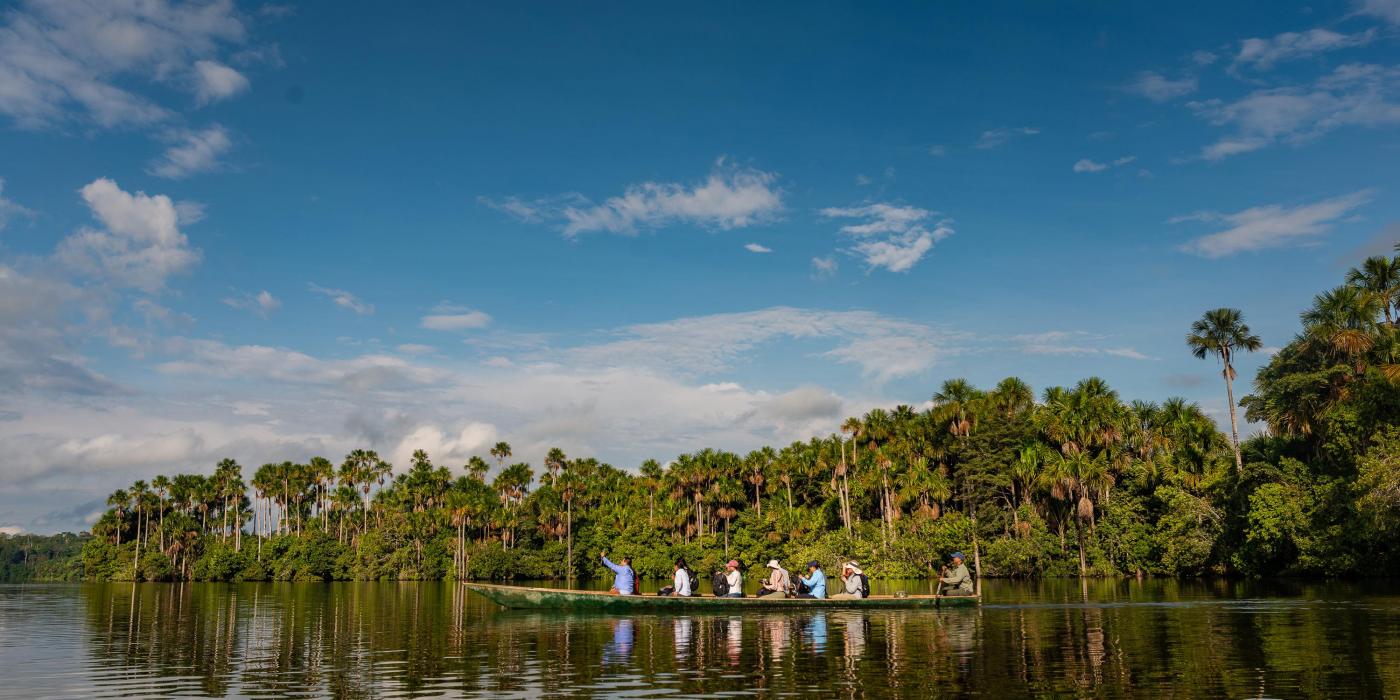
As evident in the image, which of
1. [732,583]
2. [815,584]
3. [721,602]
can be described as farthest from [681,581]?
[815,584]

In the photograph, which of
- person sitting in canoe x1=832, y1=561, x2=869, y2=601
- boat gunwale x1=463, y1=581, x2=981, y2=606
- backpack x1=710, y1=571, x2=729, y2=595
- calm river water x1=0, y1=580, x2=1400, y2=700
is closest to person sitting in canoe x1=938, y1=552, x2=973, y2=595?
boat gunwale x1=463, y1=581, x2=981, y2=606

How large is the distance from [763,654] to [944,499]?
6520cm

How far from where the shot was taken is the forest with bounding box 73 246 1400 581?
51.7 meters

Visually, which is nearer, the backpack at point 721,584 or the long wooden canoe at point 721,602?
the long wooden canoe at point 721,602

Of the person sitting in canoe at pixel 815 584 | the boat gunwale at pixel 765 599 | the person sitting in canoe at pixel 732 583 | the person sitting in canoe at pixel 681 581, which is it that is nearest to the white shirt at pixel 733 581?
the person sitting in canoe at pixel 732 583

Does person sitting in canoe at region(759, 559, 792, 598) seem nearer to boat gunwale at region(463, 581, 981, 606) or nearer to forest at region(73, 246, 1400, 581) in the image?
boat gunwale at region(463, 581, 981, 606)

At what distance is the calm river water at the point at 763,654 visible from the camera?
1617cm

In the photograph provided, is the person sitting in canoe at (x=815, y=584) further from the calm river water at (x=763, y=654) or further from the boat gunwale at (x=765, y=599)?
the calm river water at (x=763, y=654)

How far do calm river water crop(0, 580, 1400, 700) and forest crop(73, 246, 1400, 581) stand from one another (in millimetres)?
19648

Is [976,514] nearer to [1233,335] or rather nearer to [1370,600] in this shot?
[1233,335]

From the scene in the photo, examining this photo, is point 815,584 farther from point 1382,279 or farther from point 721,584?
point 1382,279

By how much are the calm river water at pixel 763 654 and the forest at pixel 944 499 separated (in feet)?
64.5

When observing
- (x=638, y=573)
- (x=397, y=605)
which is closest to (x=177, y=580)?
(x=638, y=573)

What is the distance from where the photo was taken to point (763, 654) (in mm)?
20938
